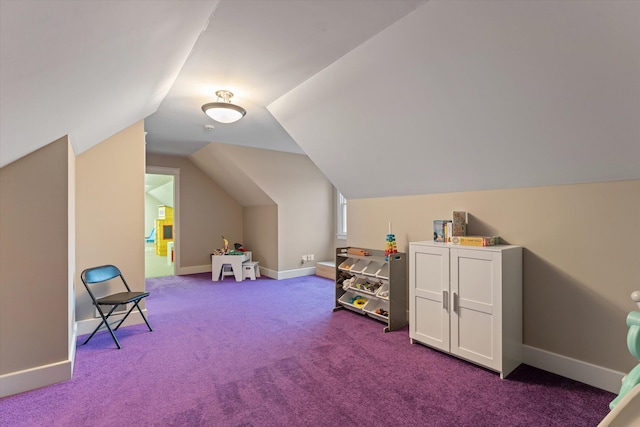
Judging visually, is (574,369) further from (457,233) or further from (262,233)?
(262,233)

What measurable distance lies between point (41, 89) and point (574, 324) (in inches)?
146

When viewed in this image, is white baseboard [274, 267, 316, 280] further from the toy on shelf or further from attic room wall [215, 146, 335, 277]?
the toy on shelf

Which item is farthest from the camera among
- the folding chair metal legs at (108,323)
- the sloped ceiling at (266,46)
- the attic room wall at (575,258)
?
the folding chair metal legs at (108,323)

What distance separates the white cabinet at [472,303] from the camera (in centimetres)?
233

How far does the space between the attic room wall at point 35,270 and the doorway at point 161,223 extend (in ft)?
12.8

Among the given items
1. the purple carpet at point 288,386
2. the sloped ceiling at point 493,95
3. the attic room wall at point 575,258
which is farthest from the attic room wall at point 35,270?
the attic room wall at point 575,258

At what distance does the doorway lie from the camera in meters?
6.35

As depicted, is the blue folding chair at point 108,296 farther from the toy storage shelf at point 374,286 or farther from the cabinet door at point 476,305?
the cabinet door at point 476,305

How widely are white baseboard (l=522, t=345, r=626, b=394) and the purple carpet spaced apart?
0.24 feet

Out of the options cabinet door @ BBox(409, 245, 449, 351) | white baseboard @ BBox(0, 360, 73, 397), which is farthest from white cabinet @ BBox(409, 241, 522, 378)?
white baseboard @ BBox(0, 360, 73, 397)

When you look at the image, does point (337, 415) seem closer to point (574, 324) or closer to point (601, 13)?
point (574, 324)

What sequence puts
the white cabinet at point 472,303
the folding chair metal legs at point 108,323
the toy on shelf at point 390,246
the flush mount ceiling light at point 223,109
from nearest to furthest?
the white cabinet at point 472,303
the folding chair metal legs at point 108,323
the flush mount ceiling light at point 223,109
the toy on shelf at point 390,246

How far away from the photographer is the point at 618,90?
168 cm

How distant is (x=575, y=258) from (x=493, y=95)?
1.40 meters
